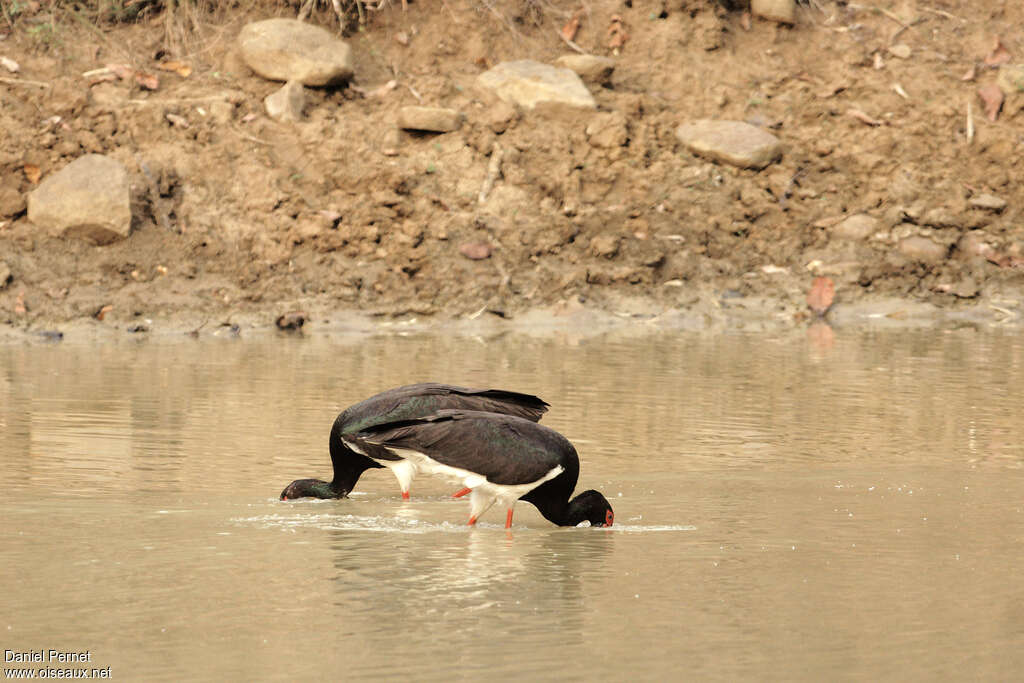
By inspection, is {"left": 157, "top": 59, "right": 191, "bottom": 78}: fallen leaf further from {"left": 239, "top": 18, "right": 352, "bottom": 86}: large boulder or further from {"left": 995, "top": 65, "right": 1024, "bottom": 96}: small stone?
{"left": 995, "top": 65, "right": 1024, "bottom": 96}: small stone

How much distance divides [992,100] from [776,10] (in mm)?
2701

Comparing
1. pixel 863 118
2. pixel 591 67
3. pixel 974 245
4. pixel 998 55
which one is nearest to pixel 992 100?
pixel 998 55

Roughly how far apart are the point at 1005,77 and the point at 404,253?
7327 millimetres

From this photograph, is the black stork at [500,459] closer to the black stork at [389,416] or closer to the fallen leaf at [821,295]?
the black stork at [389,416]

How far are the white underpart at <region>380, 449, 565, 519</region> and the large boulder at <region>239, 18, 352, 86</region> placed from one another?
9.98 metres

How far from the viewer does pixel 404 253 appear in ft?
48.0

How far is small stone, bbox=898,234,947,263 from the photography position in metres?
15.4

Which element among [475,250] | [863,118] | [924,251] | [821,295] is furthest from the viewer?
[863,118]

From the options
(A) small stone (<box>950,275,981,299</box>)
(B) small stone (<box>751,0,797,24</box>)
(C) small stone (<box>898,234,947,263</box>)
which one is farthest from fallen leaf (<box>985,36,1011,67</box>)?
(A) small stone (<box>950,275,981,299</box>)

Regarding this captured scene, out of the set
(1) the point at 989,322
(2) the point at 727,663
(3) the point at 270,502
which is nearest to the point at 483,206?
(1) the point at 989,322

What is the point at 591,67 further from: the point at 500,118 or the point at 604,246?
the point at 604,246

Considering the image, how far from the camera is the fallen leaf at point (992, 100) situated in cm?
1675

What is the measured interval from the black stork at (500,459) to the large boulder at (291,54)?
391 inches

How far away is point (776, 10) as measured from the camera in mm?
17641
